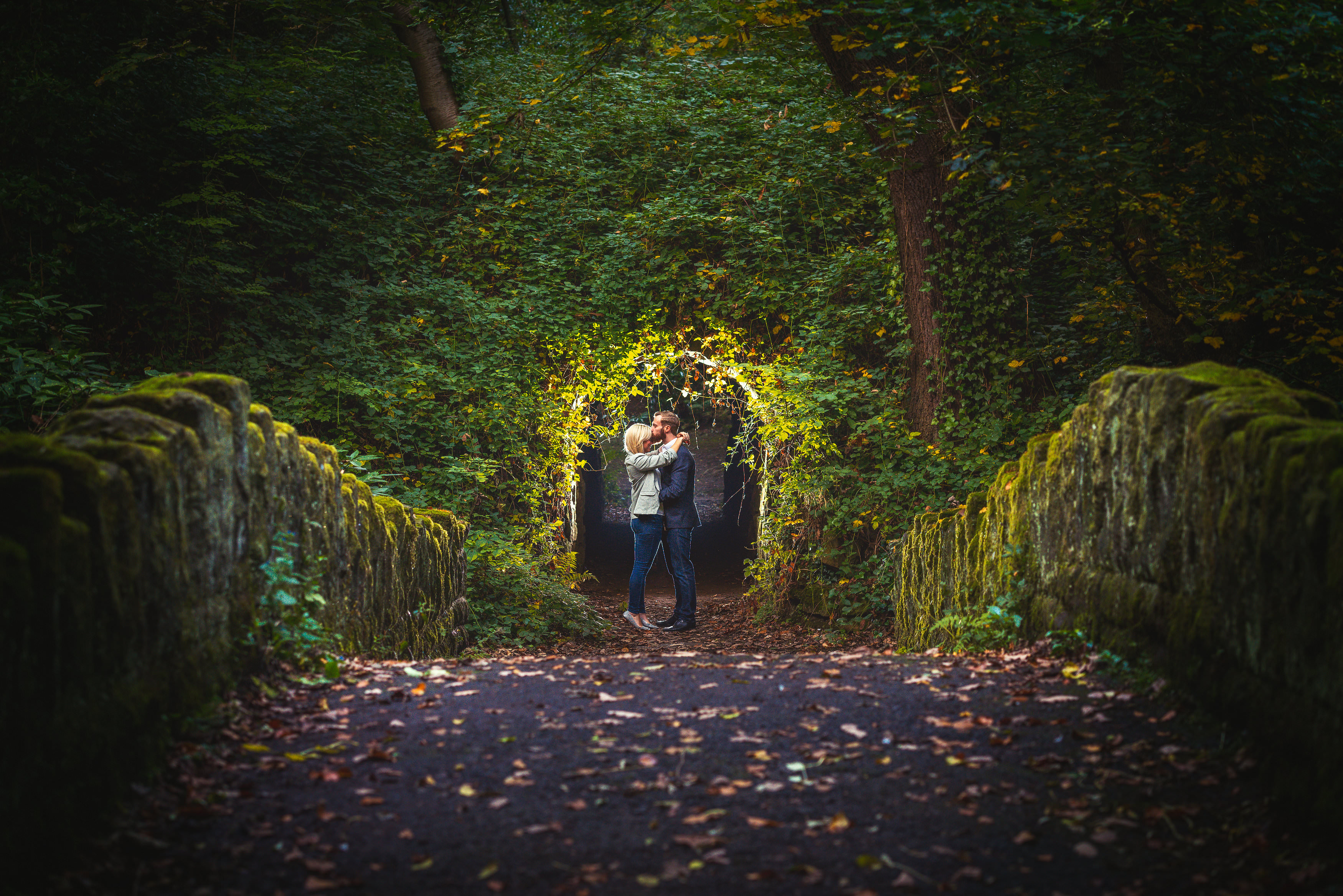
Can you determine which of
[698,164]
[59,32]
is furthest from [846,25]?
[59,32]

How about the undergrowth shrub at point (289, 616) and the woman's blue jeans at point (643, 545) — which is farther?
the woman's blue jeans at point (643, 545)

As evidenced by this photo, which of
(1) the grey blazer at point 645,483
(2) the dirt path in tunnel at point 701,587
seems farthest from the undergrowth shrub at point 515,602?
(1) the grey blazer at point 645,483

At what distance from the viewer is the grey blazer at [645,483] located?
930 centimetres

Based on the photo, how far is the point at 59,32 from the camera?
32.1 ft

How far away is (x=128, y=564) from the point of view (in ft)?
9.40

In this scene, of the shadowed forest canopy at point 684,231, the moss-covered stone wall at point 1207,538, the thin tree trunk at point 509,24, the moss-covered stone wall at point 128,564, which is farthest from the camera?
the thin tree trunk at point 509,24

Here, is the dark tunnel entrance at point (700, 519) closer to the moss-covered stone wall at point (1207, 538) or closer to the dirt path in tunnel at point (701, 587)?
the dirt path in tunnel at point (701, 587)

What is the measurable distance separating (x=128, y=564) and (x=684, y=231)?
878cm

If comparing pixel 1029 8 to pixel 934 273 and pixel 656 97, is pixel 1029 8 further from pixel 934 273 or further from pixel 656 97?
pixel 656 97

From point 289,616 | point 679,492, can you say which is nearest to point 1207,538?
point 289,616

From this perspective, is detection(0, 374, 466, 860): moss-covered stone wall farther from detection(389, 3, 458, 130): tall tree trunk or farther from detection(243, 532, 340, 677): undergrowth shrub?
detection(389, 3, 458, 130): tall tree trunk

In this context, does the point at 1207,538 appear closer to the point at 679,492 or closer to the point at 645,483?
the point at 679,492

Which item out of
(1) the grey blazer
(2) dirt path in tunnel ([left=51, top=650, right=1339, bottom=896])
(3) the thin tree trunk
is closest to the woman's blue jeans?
(1) the grey blazer

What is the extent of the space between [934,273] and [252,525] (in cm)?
691
